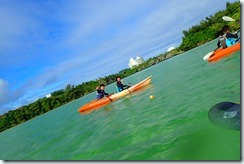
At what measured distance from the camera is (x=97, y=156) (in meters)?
7.94

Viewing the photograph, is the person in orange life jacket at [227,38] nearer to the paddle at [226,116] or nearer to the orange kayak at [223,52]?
the orange kayak at [223,52]

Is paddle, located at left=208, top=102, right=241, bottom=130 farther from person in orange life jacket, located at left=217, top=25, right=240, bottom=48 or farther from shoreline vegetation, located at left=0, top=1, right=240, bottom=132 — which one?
shoreline vegetation, located at left=0, top=1, right=240, bottom=132

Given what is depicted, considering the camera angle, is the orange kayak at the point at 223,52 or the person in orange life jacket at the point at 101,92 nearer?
the orange kayak at the point at 223,52

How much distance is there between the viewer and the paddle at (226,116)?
5513 millimetres

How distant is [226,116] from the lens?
573 centimetres

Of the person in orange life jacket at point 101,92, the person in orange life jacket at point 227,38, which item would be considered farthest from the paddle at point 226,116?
the person in orange life jacket at point 101,92

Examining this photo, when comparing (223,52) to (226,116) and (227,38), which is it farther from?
(226,116)

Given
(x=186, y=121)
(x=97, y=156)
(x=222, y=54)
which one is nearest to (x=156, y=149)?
(x=186, y=121)

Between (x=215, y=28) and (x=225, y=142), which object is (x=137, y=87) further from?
(x=215, y=28)

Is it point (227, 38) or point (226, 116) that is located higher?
point (227, 38)

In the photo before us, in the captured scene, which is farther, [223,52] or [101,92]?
[101,92]

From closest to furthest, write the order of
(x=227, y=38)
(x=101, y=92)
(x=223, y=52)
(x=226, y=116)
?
(x=226, y=116) < (x=227, y=38) < (x=223, y=52) < (x=101, y=92)

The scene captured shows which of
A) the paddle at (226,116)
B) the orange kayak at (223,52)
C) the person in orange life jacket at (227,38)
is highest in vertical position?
the person in orange life jacket at (227,38)

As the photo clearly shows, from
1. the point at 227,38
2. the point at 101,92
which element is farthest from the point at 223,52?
the point at 101,92
